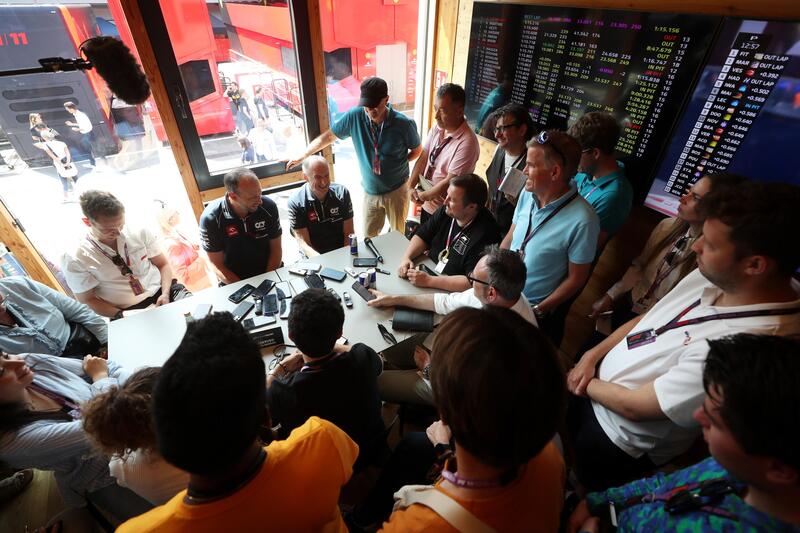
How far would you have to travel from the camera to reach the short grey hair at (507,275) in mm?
1701

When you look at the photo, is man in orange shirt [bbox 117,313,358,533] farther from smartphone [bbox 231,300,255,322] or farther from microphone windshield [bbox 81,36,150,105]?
smartphone [bbox 231,300,255,322]

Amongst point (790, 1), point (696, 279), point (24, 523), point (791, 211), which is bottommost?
point (24, 523)

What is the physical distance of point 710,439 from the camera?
85cm

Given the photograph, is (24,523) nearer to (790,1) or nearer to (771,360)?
(771,360)

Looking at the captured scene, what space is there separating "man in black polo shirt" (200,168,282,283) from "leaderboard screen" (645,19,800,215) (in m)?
2.90

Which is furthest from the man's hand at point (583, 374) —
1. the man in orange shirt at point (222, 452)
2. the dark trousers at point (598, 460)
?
the man in orange shirt at point (222, 452)

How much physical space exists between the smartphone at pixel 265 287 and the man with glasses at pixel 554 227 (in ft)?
5.55

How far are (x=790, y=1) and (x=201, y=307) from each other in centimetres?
356

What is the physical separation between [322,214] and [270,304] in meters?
1.09

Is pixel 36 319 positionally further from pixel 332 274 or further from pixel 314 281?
pixel 332 274

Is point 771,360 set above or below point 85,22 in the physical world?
below

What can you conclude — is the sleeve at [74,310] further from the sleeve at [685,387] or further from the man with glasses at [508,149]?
the sleeve at [685,387]

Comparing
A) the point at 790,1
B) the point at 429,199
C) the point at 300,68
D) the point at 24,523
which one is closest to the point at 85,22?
the point at 300,68

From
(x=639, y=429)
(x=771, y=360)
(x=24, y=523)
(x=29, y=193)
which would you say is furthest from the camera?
(x=29, y=193)
